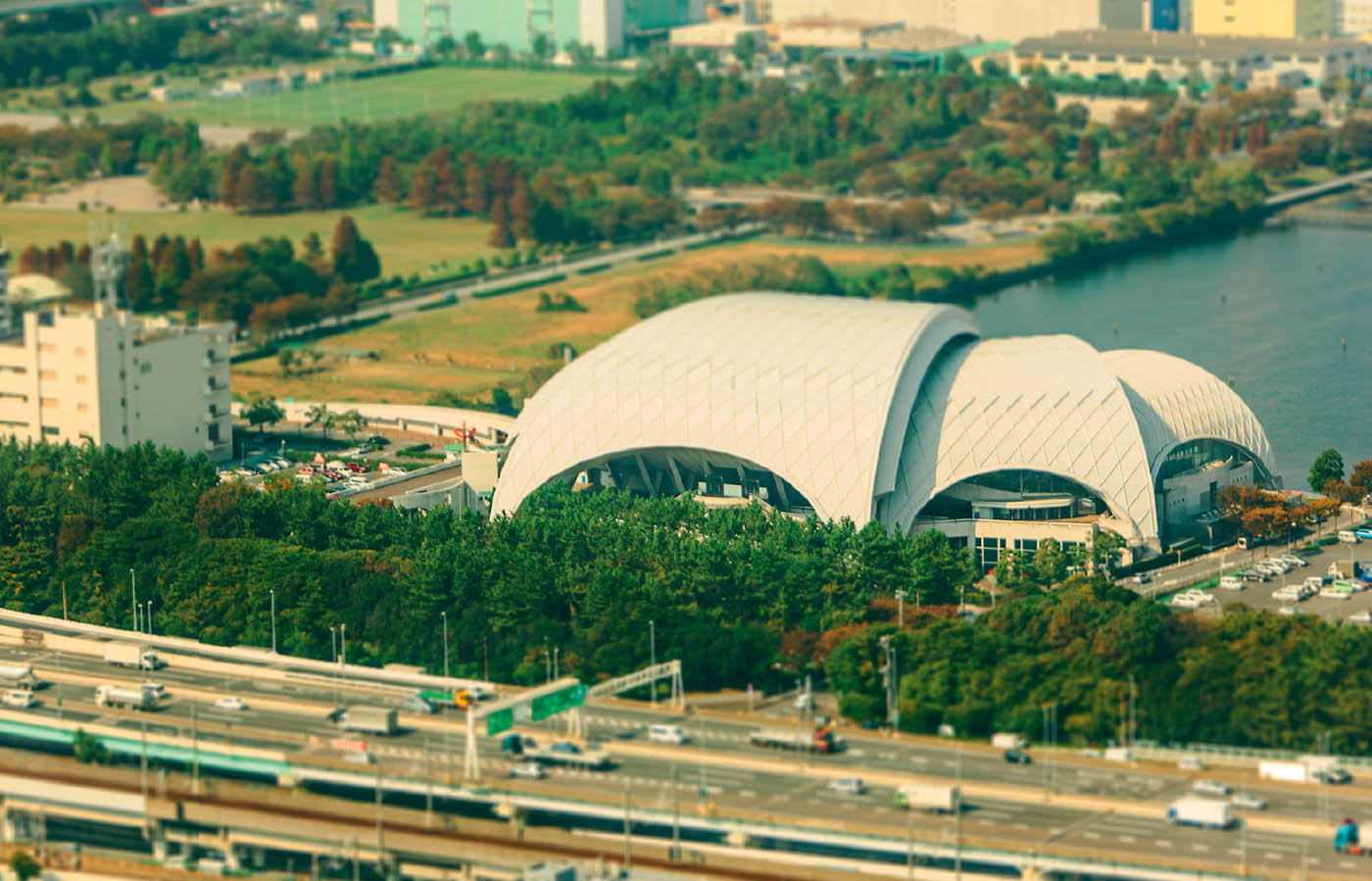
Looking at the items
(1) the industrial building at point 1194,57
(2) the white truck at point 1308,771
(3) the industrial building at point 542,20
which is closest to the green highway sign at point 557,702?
(2) the white truck at point 1308,771

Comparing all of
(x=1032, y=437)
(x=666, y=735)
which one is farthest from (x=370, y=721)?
(x=1032, y=437)

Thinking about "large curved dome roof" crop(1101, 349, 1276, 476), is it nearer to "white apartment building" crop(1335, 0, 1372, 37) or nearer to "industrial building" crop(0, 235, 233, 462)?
"industrial building" crop(0, 235, 233, 462)

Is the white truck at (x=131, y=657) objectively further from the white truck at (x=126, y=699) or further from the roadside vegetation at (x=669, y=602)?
the white truck at (x=126, y=699)

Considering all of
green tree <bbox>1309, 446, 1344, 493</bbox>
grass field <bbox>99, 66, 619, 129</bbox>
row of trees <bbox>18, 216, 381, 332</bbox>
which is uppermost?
grass field <bbox>99, 66, 619, 129</bbox>

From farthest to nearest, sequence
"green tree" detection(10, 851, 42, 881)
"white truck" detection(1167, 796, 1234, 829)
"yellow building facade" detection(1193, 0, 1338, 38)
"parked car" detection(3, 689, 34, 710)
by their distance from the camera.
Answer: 1. "yellow building facade" detection(1193, 0, 1338, 38)
2. "parked car" detection(3, 689, 34, 710)
3. "green tree" detection(10, 851, 42, 881)
4. "white truck" detection(1167, 796, 1234, 829)

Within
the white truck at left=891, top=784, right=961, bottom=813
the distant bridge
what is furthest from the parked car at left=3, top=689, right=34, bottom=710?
the distant bridge

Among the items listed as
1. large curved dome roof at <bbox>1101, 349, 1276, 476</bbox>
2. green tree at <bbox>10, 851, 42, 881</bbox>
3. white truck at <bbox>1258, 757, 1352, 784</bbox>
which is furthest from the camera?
large curved dome roof at <bbox>1101, 349, 1276, 476</bbox>

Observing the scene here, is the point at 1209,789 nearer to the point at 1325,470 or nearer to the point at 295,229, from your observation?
the point at 1325,470

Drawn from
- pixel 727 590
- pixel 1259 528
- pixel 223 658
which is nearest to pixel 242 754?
pixel 223 658
